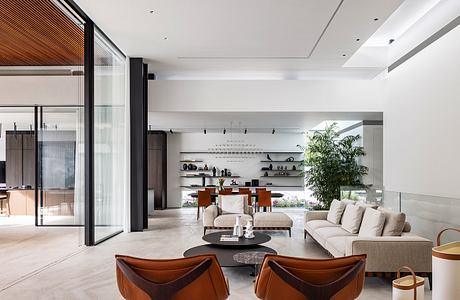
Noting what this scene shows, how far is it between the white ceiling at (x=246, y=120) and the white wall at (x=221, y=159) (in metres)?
0.60

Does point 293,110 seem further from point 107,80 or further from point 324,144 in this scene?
point 107,80

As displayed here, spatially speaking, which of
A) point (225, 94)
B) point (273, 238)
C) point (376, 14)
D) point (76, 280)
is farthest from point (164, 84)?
point (76, 280)

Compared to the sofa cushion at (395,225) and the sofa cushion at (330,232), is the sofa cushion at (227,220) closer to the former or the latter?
the sofa cushion at (330,232)

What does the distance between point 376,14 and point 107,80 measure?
16.8 feet

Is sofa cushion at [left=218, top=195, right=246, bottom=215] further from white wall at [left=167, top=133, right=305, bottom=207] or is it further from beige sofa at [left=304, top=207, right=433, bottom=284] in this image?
white wall at [left=167, top=133, right=305, bottom=207]

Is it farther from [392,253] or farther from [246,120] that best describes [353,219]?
[246,120]

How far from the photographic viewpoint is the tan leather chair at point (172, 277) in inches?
117

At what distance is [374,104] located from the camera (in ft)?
32.9

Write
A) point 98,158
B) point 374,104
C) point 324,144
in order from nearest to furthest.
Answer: point 98,158, point 374,104, point 324,144

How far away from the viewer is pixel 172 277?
3.02 m

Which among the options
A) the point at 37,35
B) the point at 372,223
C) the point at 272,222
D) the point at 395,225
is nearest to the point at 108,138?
the point at 37,35

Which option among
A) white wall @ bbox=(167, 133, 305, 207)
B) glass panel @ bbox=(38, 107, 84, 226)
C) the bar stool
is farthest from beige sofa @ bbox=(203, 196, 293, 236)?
the bar stool

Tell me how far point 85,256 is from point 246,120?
260 inches

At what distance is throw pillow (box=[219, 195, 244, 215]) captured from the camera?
29.7 ft
